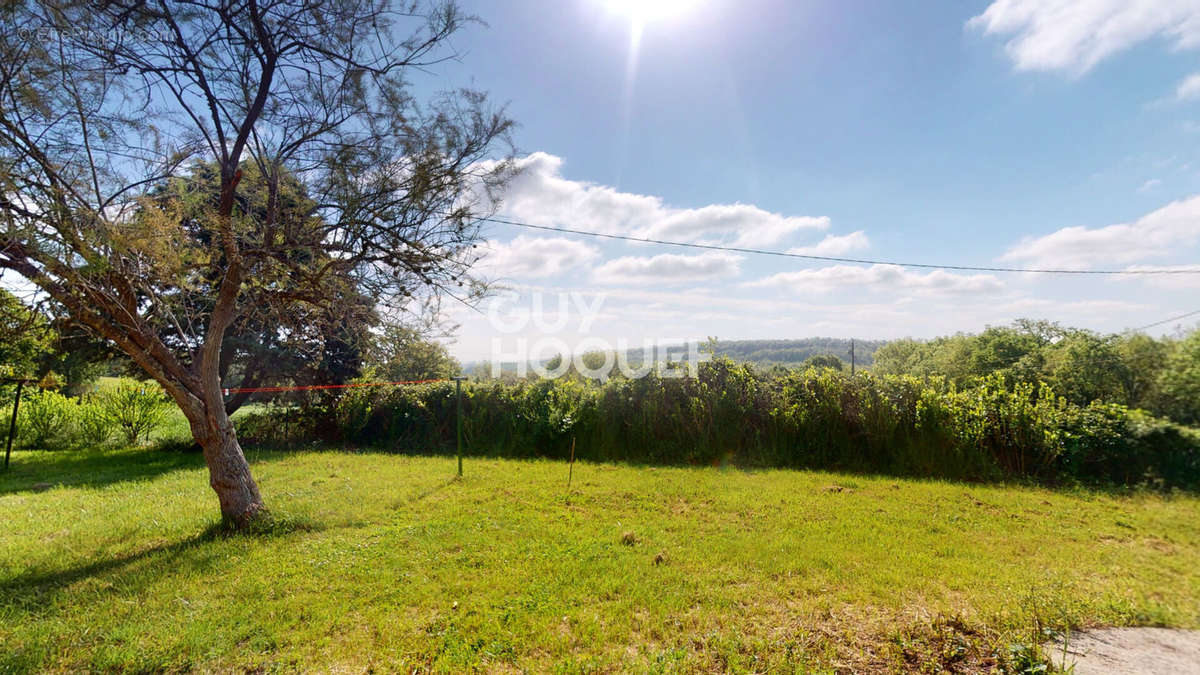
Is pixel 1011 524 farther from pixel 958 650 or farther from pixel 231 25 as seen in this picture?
pixel 231 25

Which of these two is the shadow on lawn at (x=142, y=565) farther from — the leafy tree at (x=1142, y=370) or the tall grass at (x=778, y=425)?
the leafy tree at (x=1142, y=370)

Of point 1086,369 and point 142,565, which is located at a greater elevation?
point 1086,369

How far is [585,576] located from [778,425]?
6.16 metres

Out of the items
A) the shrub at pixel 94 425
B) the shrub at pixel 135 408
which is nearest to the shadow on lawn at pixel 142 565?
the shrub at pixel 135 408

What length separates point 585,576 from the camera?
365cm

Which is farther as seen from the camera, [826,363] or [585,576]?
[826,363]

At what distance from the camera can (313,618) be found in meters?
3.03

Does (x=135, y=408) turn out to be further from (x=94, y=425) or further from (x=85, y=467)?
(x=85, y=467)

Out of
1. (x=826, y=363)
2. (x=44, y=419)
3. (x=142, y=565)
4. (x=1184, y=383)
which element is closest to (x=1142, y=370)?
(x=1184, y=383)

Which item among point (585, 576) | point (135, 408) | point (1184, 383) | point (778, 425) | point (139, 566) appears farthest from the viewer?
point (135, 408)

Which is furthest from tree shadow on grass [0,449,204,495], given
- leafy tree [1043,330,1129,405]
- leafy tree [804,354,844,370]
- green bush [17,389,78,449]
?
leafy tree [1043,330,1129,405]

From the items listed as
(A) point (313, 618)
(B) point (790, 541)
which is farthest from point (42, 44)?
(B) point (790, 541)

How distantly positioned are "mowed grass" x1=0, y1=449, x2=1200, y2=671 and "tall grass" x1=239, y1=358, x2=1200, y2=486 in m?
1.01

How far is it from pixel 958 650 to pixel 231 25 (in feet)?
24.0
